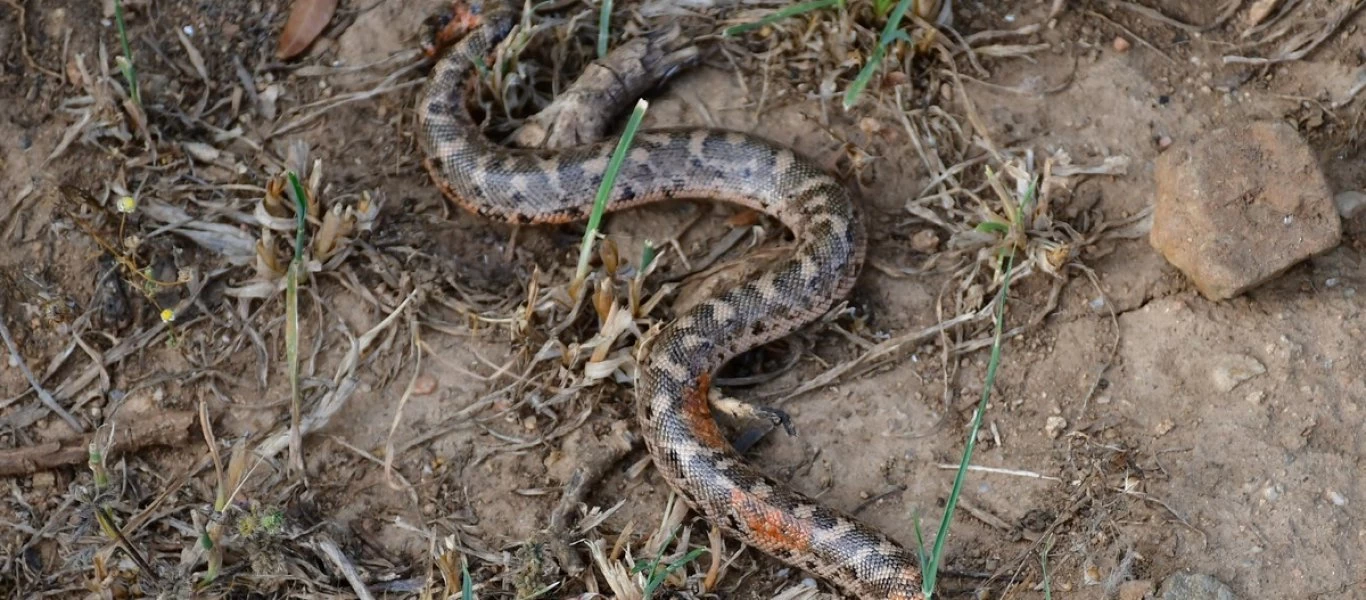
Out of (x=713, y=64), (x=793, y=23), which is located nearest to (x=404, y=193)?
(x=713, y=64)

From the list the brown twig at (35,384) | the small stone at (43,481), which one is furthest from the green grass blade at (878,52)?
the small stone at (43,481)

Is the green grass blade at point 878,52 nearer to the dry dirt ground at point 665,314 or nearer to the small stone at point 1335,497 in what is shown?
the dry dirt ground at point 665,314

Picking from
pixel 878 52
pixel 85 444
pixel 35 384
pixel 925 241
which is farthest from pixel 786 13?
pixel 35 384

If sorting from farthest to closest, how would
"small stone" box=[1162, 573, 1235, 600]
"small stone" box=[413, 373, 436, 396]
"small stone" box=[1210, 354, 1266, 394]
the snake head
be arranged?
the snake head
"small stone" box=[413, 373, 436, 396]
"small stone" box=[1210, 354, 1266, 394]
"small stone" box=[1162, 573, 1235, 600]

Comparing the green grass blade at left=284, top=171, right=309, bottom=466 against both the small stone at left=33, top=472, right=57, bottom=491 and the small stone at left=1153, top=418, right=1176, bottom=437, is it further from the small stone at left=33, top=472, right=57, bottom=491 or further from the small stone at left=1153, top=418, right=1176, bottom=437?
the small stone at left=1153, top=418, right=1176, bottom=437

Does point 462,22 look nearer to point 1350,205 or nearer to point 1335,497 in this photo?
point 1350,205

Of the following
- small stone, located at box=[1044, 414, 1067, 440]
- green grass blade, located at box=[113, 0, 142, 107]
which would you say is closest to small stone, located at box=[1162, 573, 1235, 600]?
small stone, located at box=[1044, 414, 1067, 440]
